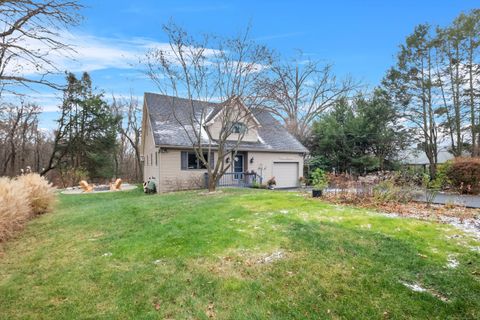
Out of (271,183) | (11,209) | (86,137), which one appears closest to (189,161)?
(271,183)

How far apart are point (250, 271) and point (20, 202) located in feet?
23.3

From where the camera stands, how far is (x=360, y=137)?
2173 cm

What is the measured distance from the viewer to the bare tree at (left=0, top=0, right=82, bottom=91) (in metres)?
3.52

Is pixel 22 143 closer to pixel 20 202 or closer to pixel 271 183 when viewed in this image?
pixel 20 202

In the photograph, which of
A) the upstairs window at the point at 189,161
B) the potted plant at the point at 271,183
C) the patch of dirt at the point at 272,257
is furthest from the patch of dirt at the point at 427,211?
the upstairs window at the point at 189,161

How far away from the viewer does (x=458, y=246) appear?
448 cm

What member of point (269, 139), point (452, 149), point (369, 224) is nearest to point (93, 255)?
point (369, 224)

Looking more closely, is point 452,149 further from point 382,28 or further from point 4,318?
point 4,318

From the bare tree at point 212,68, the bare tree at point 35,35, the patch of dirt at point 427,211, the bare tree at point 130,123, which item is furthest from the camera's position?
the bare tree at point 130,123

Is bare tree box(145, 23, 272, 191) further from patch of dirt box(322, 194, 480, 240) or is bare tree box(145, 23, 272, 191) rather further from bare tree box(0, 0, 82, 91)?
bare tree box(0, 0, 82, 91)

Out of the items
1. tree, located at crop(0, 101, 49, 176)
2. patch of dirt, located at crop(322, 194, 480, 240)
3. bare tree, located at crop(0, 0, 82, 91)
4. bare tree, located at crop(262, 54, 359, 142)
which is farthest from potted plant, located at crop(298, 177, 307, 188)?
tree, located at crop(0, 101, 49, 176)

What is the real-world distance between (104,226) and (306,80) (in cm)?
2591

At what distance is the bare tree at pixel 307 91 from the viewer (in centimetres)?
2672

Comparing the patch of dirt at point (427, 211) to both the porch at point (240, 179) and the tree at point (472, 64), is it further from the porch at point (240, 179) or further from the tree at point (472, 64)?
the tree at point (472, 64)
